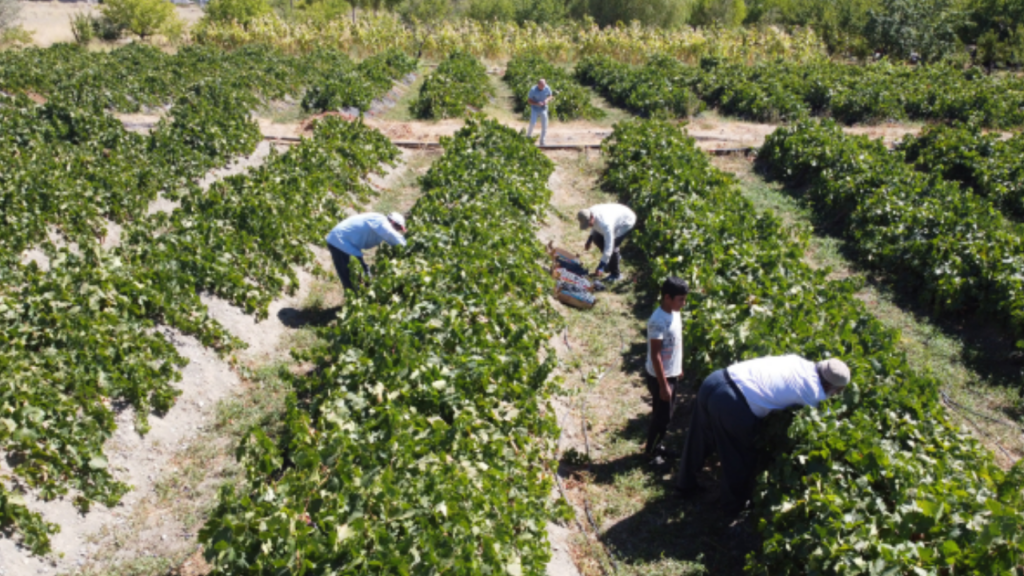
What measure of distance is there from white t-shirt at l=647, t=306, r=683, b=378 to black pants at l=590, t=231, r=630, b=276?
13.1 ft

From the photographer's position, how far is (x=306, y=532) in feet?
13.7

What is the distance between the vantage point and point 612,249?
10.2m

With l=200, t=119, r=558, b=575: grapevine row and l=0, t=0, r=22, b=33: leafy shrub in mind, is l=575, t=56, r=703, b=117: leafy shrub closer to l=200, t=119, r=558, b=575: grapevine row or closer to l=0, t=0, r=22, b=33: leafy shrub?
l=200, t=119, r=558, b=575: grapevine row

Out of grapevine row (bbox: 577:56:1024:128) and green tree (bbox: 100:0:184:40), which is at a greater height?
grapevine row (bbox: 577:56:1024:128)

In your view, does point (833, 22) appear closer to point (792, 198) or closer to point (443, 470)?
point (792, 198)

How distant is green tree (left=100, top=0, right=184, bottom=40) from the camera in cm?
4041

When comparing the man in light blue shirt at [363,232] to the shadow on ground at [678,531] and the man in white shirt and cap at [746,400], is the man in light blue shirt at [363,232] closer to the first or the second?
the shadow on ground at [678,531]

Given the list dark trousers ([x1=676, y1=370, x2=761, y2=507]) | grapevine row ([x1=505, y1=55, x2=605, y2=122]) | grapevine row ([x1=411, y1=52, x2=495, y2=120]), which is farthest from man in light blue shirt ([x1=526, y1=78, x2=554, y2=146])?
dark trousers ([x1=676, y1=370, x2=761, y2=507])

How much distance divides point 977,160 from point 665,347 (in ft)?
40.5

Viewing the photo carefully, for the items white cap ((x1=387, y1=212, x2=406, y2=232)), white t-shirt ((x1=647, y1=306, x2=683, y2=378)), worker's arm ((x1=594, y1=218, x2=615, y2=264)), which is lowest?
worker's arm ((x1=594, y1=218, x2=615, y2=264))

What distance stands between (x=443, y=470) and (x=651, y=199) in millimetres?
8364

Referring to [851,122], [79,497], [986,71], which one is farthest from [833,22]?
[79,497]

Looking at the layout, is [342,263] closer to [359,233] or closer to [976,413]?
[359,233]

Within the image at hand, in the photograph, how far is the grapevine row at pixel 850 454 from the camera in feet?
14.4
